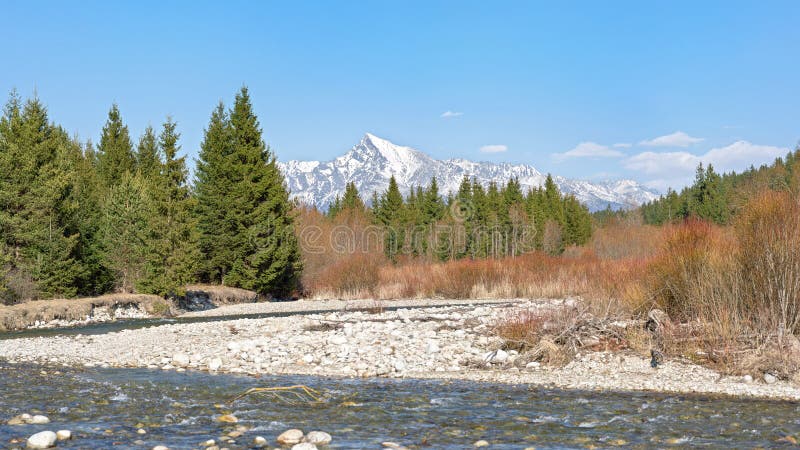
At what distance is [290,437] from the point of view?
757 centimetres

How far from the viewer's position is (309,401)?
9969 millimetres

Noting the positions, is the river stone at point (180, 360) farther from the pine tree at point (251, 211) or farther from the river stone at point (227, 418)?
the pine tree at point (251, 211)

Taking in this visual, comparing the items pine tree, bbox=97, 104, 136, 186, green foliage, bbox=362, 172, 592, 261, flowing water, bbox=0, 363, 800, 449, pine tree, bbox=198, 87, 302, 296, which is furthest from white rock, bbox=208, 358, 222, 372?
green foliage, bbox=362, 172, 592, 261

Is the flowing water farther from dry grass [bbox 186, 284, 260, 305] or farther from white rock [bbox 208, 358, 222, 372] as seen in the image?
dry grass [bbox 186, 284, 260, 305]

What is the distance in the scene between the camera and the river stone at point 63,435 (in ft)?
24.7

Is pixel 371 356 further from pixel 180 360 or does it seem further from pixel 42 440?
pixel 42 440

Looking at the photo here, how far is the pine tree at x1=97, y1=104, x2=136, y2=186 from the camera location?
46.1 metres

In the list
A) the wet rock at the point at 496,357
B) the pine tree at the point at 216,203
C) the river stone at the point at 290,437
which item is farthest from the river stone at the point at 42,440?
the pine tree at the point at 216,203

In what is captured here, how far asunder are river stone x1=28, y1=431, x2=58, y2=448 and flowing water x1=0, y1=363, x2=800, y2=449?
0.12 meters

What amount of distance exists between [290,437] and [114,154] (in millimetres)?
44718

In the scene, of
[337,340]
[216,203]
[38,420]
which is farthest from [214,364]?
[216,203]

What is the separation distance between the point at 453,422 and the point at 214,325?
14.0m

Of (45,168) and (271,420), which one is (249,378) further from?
(45,168)

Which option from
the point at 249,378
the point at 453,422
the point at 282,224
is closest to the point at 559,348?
the point at 453,422
